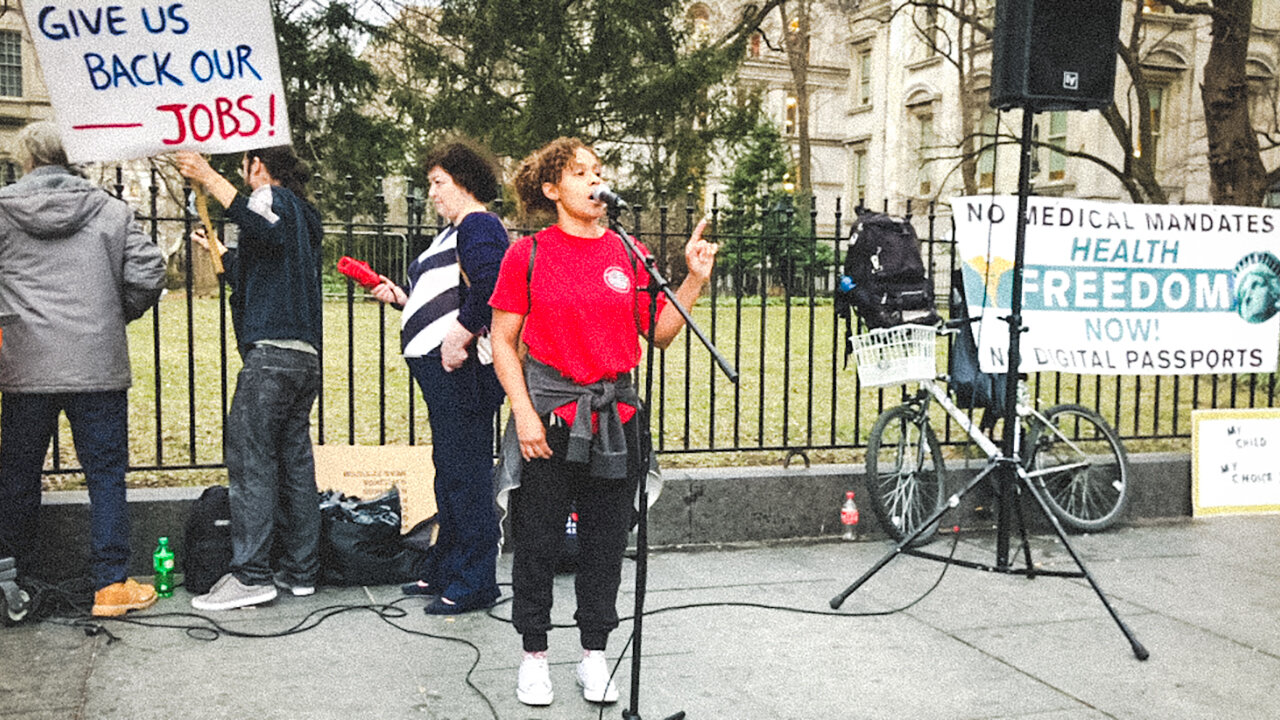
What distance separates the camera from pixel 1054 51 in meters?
5.06

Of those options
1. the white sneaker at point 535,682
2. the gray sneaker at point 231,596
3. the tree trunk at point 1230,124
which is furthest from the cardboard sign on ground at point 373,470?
the tree trunk at point 1230,124

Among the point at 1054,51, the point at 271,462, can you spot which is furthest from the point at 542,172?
the point at 1054,51

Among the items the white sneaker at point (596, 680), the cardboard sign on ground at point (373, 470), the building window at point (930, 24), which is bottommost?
the white sneaker at point (596, 680)

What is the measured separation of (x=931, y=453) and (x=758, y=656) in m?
2.59

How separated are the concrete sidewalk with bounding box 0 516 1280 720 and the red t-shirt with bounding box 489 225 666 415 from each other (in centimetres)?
124

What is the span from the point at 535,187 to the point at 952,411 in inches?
139

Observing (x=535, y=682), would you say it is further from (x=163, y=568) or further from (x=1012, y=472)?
(x=1012, y=472)

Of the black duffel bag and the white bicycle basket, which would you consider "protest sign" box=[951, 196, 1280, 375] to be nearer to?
the white bicycle basket

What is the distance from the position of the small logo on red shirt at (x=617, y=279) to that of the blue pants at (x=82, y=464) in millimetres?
2329

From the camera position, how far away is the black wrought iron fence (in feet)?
19.3

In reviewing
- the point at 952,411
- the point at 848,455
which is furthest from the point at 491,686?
the point at 848,455

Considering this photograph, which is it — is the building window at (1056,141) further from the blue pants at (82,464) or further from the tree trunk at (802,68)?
the blue pants at (82,464)

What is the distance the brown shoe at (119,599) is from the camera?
477 centimetres

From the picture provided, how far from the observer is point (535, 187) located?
392 cm
